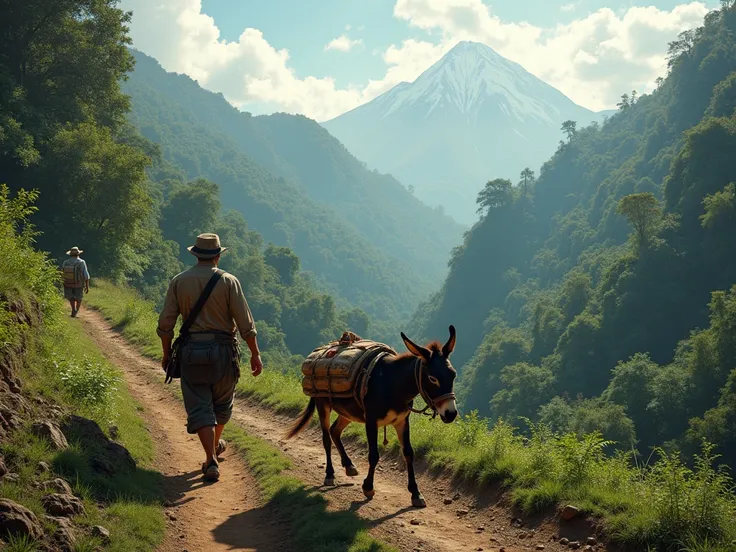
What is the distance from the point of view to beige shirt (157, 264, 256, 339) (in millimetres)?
6285

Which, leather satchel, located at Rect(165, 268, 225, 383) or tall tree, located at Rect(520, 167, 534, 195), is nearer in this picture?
leather satchel, located at Rect(165, 268, 225, 383)

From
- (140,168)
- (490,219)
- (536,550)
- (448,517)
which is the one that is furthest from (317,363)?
(490,219)

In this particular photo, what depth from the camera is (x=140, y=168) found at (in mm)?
27562

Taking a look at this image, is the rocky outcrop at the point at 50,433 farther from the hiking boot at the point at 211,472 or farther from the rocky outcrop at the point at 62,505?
the hiking boot at the point at 211,472

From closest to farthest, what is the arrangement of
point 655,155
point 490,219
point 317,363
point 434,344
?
point 434,344
point 317,363
point 655,155
point 490,219

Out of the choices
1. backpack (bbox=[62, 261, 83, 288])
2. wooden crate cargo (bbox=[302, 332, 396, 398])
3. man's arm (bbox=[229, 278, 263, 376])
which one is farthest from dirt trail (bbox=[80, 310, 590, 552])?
backpack (bbox=[62, 261, 83, 288])

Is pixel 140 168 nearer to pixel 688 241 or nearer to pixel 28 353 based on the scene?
pixel 28 353

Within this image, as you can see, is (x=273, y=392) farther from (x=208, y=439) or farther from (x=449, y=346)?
(x=449, y=346)

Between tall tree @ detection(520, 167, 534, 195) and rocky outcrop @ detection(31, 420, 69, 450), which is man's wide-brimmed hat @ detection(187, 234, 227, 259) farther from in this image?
tall tree @ detection(520, 167, 534, 195)

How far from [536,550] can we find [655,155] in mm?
121940

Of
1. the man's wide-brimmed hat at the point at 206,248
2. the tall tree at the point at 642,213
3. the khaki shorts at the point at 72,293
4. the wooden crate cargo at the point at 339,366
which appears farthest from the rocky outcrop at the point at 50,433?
the tall tree at the point at 642,213

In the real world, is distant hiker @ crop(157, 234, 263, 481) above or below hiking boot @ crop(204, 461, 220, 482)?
above

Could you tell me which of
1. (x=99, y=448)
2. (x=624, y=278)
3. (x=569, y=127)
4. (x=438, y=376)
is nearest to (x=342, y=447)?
(x=438, y=376)

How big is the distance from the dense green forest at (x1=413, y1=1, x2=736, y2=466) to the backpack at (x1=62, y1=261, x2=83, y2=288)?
1102 inches
